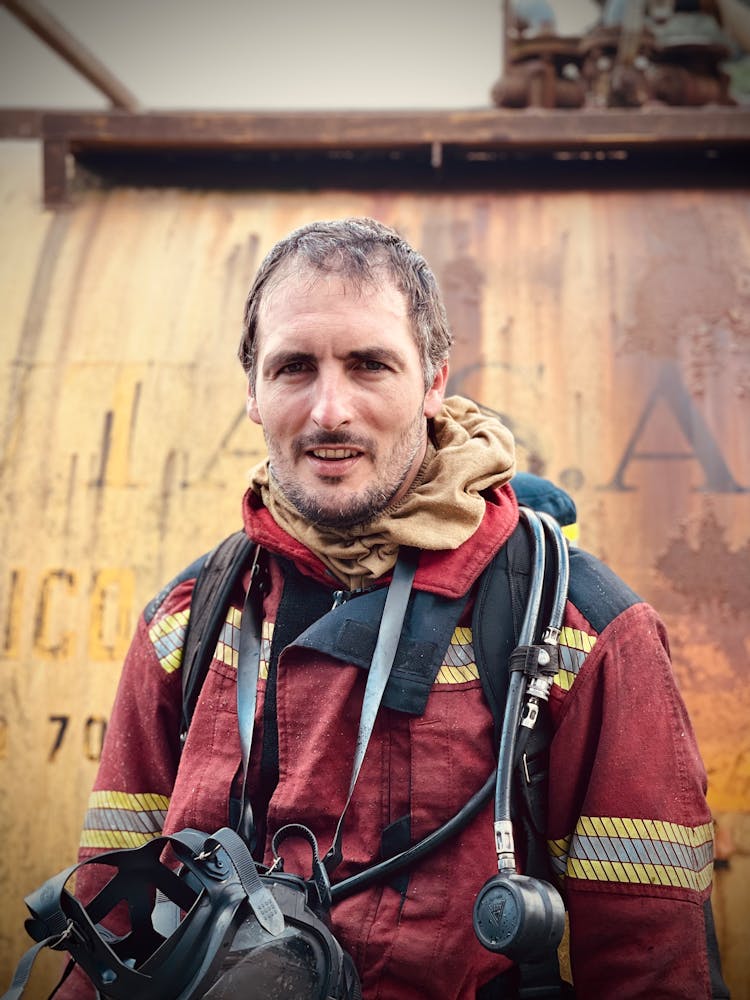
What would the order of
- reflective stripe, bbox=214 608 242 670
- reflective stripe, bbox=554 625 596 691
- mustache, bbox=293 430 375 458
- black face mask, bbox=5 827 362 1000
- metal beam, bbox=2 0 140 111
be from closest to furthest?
black face mask, bbox=5 827 362 1000 → reflective stripe, bbox=554 625 596 691 → mustache, bbox=293 430 375 458 → reflective stripe, bbox=214 608 242 670 → metal beam, bbox=2 0 140 111

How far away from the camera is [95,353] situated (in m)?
2.73

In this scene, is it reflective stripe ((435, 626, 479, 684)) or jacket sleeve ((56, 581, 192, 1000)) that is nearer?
reflective stripe ((435, 626, 479, 684))

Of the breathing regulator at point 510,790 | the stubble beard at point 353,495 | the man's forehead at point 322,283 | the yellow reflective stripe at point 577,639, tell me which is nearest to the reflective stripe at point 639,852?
the breathing regulator at point 510,790

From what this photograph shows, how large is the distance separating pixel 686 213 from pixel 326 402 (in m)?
1.81

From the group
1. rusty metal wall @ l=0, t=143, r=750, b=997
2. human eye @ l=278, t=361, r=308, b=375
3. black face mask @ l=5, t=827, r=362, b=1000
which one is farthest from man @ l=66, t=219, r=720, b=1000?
rusty metal wall @ l=0, t=143, r=750, b=997

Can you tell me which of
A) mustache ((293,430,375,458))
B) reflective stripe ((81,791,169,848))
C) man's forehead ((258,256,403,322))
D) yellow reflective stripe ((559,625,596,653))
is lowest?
reflective stripe ((81,791,169,848))

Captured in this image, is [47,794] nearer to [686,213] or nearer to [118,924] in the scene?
[118,924]

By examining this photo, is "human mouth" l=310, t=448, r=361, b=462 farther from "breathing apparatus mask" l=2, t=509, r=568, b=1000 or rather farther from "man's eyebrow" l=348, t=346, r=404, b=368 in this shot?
"breathing apparatus mask" l=2, t=509, r=568, b=1000

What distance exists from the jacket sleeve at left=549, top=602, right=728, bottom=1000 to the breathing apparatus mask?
8 cm

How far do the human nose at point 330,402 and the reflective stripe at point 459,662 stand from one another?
0.41m

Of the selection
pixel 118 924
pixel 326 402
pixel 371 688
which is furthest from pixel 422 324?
pixel 118 924

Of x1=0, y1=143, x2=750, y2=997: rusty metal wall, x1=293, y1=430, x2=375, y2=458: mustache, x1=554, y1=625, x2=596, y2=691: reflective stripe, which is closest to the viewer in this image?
x1=554, y1=625, x2=596, y2=691: reflective stripe

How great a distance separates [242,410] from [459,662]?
1.39 meters

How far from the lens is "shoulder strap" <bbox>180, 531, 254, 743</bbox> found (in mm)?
1621
